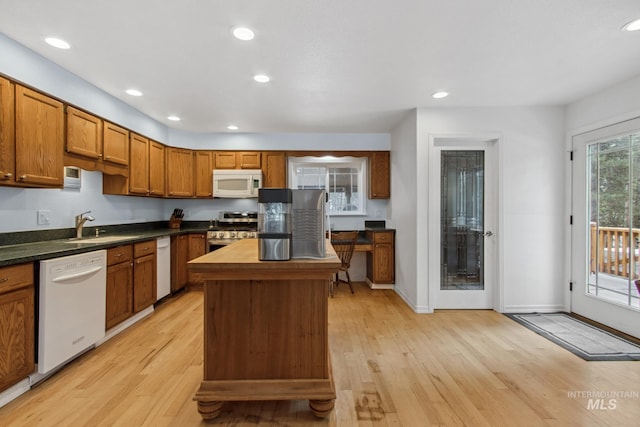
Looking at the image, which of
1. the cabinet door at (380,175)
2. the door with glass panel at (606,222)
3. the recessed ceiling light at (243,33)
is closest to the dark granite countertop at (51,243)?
the recessed ceiling light at (243,33)

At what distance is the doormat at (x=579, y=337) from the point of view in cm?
244

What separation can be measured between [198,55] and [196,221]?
10.2ft

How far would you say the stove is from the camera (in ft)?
14.2

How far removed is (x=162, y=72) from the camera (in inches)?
107

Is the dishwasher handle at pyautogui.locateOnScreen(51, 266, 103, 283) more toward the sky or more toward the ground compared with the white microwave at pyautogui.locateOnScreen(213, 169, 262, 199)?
more toward the ground

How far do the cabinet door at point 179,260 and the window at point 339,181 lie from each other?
1929 mm

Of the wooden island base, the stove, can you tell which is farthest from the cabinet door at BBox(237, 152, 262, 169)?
the wooden island base

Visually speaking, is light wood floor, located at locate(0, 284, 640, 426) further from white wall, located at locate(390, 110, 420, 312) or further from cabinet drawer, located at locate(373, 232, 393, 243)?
cabinet drawer, located at locate(373, 232, 393, 243)

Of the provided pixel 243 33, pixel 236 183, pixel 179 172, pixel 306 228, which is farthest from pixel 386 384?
pixel 179 172

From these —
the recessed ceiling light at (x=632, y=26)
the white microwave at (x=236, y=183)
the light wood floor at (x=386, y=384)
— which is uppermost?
the recessed ceiling light at (x=632, y=26)

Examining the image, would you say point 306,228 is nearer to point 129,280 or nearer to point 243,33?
point 243,33

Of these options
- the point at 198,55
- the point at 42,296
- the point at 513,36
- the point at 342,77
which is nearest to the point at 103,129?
the point at 198,55

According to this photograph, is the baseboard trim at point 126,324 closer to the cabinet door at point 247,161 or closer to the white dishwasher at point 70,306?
the white dishwasher at point 70,306

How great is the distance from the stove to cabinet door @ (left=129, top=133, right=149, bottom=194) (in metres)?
1.07
